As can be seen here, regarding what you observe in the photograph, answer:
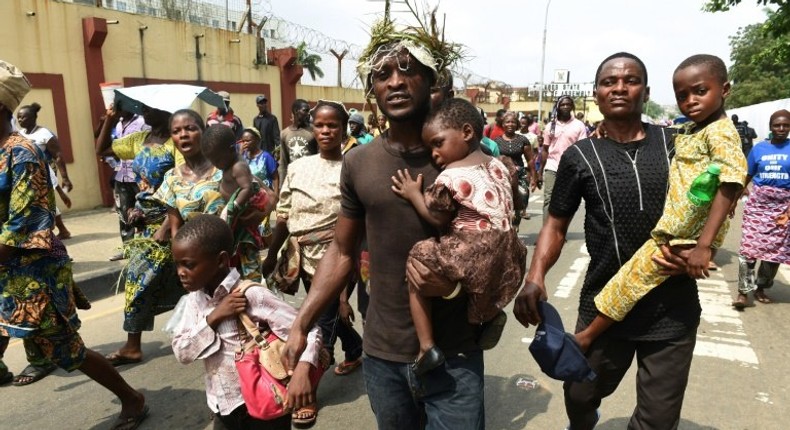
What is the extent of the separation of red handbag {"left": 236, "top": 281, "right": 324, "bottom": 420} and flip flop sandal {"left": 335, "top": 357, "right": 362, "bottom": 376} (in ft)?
6.06

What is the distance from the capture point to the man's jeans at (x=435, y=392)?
6.48 ft

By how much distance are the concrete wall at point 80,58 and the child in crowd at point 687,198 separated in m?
9.97

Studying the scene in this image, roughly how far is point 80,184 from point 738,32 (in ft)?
177

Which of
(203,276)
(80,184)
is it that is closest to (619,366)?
(203,276)

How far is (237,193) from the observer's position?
11.1 ft

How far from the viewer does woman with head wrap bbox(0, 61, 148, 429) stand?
9.52 feet

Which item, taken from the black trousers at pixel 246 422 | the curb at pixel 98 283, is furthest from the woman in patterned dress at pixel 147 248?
the curb at pixel 98 283

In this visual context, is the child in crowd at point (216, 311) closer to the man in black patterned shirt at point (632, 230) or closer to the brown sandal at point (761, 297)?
the man in black patterned shirt at point (632, 230)

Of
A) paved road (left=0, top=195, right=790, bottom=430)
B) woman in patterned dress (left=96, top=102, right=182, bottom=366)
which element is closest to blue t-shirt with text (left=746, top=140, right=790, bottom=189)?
paved road (left=0, top=195, right=790, bottom=430)

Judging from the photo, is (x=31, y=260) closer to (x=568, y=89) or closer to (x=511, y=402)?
(x=511, y=402)

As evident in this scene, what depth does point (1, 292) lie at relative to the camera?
9.95 feet

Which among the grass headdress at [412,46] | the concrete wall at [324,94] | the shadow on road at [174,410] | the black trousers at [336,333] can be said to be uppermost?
the concrete wall at [324,94]

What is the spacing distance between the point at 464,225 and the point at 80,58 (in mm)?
10441

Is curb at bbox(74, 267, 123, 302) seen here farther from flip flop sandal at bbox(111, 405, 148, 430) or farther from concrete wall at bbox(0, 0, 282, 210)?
concrete wall at bbox(0, 0, 282, 210)
